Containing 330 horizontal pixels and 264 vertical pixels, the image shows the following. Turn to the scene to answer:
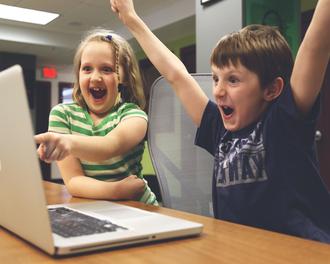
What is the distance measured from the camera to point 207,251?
1.87 ft

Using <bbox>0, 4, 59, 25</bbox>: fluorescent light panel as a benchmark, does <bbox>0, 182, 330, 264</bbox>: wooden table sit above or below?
below

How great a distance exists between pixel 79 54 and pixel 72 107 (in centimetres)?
19

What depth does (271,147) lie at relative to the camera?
93 centimetres

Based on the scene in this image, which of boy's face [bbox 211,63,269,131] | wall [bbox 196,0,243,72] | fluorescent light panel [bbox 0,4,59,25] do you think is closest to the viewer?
boy's face [bbox 211,63,269,131]

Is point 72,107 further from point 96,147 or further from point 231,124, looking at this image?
point 231,124

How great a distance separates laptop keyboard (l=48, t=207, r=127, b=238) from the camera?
60 cm

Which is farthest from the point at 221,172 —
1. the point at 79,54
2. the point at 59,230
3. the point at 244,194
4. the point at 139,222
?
the point at 79,54

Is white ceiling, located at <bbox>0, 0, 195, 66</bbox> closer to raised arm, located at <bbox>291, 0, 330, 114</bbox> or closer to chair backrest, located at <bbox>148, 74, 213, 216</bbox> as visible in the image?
chair backrest, located at <bbox>148, 74, 213, 216</bbox>

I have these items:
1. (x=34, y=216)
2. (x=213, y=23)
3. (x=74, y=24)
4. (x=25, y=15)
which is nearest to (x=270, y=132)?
(x=34, y=216)

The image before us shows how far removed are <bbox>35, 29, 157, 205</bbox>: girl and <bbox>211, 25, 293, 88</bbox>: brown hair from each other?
13.6 inches

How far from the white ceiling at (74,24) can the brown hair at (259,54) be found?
3.82m

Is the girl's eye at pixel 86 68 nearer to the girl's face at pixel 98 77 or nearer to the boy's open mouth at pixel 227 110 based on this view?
the girl's face at pixel 98 77

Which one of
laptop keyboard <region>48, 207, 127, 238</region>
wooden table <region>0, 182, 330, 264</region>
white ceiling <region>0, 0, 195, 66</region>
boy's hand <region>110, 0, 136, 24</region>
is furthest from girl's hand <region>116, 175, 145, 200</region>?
white ceiling <region>0, 0, 195, 66</region>

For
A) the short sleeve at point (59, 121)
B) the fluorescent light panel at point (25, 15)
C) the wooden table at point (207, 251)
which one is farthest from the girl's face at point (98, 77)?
the fluorescent light panel at point (25, 15)
